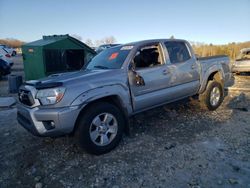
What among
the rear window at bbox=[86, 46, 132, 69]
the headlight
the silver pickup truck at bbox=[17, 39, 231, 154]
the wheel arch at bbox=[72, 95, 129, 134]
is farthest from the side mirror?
the headlight

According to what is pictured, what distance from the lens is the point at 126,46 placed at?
4.32 metres

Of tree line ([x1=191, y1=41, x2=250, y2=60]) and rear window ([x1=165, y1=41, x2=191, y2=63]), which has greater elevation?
tree line ([x1=191, y1=41, x2=250, y2=60])

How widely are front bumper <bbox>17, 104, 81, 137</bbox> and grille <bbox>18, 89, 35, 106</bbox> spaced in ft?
0.49

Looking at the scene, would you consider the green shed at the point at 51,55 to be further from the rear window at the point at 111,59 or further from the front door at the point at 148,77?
the front door at the point at 148,77

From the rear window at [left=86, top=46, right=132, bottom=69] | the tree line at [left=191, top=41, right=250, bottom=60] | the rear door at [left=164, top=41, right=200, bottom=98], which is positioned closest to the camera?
the rear window at [left=86, top=46, right=132, bottom=69]

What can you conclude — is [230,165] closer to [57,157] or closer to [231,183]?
[231,183]

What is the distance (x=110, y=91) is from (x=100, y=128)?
62 cm

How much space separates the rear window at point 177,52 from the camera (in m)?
4.57

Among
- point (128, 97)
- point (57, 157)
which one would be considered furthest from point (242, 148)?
point (57, 157)

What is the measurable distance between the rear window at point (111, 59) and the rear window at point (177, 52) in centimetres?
100

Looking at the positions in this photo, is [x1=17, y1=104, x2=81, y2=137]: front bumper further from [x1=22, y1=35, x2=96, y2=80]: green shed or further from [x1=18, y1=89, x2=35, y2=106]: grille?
[x1=22, y1=35, x2=96, y2=80]: green shed

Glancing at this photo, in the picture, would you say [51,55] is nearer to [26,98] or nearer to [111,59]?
[111,59]

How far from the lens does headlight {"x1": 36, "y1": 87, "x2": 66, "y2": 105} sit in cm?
307

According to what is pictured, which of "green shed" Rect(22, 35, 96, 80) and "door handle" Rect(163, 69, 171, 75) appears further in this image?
"green shed" Rect(22, 35, 96, 80)
